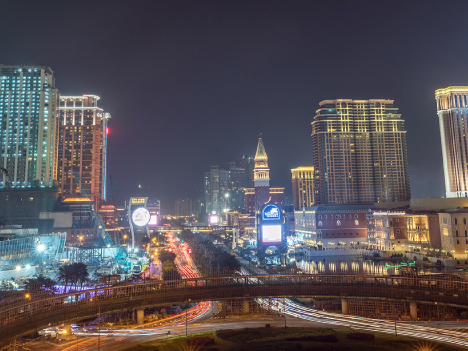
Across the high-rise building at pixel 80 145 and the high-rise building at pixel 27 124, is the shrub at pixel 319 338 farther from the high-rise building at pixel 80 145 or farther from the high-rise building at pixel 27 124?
the high-rise building at pixel 80 145

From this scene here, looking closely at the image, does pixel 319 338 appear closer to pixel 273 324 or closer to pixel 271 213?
pixel 273 324

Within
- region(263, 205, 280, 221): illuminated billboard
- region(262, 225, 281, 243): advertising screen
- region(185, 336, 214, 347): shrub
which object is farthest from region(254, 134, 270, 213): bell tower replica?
region(185, 336, 214, 347): shrub

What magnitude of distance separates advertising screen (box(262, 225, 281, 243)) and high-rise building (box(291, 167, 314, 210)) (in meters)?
87.8

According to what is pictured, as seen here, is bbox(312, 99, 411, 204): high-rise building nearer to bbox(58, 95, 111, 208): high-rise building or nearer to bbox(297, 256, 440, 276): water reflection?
bbox(297, 256, 440, 276): water reflection

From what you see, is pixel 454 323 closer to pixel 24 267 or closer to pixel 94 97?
pixel 24 267

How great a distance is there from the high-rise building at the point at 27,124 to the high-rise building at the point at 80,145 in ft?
50.9

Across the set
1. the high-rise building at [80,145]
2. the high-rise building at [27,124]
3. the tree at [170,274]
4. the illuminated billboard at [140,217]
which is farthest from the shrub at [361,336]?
the high-rise building at [80,145]

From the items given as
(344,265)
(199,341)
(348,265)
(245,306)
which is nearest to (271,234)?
(344,265)

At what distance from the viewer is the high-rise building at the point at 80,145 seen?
109875mm

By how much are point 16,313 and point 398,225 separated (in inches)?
2791

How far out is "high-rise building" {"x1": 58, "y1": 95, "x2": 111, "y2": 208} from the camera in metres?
110

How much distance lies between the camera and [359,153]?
111625 mm

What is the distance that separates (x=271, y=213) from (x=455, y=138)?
172 feet

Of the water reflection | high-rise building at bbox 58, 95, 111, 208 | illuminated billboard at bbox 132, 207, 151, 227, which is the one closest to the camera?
the water reflection
